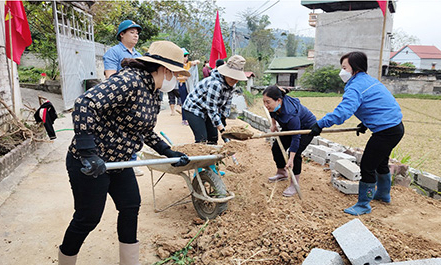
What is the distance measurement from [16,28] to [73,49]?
431 cm

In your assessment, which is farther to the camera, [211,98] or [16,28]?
[16,28]

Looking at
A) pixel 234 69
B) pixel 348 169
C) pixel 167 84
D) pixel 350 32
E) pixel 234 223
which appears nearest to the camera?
pixel 167 84

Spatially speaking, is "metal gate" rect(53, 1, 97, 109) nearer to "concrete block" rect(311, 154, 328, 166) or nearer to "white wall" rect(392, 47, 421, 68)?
"concrete block" rect(311, 154, 328, 166)

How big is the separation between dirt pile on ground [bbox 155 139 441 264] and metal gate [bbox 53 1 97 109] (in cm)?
637

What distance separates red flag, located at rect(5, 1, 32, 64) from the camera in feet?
17.0

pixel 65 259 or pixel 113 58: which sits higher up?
pixel 113 58

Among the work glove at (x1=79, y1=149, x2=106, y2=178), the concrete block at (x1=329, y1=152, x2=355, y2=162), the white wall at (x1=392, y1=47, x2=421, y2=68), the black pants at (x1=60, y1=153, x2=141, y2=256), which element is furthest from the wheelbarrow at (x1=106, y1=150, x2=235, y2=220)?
the white wall at (x1=392, y1=47, x2=421, y2=68)

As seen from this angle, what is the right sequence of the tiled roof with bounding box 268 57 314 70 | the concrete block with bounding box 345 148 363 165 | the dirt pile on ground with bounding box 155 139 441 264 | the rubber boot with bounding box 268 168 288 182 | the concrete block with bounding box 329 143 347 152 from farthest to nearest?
the tiled roof with bounding box 268 57 314 70, the concrete block with bounding box 329 143 347 152, the concrete block with bounding box 345 148 363 165, the rubber boot with bounding box 268 168 288 182, the dirt pile on ground with bounding box 155 139 441 264

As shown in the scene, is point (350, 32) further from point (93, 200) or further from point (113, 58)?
point (93, 200)

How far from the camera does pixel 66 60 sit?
8.80m

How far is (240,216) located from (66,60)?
7.71 meters

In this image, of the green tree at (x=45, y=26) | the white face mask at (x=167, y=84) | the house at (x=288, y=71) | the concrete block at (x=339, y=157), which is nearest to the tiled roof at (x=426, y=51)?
the house at (x=288, y=71)

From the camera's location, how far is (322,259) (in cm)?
211

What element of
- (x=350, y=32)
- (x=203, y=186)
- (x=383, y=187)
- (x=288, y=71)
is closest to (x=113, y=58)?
(x=203, y=186)
